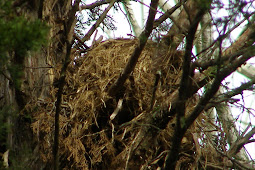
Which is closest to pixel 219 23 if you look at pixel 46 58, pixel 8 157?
pixel 8 157

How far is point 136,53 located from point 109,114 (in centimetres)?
66

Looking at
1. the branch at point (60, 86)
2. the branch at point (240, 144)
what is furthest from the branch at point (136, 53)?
the branch at point (240, 144)

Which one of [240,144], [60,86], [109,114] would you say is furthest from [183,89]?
[109,114]

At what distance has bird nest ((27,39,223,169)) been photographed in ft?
10.6

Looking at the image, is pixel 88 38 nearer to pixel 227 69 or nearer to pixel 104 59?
pixel 104 59

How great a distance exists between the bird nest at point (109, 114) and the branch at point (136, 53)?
0.10 m

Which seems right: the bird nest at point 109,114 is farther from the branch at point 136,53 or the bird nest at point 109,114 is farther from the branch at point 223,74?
the branch at point 223,74

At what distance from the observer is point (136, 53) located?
3.04m

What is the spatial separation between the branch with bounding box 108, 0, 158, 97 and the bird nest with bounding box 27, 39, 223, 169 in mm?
102

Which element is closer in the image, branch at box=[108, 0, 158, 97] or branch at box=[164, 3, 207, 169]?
branch at box=[164, 3, 207, 169]

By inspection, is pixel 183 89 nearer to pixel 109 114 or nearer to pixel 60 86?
pixel 60 86

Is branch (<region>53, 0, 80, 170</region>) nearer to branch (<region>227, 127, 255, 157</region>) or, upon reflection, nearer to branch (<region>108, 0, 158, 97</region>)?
branch (<region>108, 0, 158, 97</region>)

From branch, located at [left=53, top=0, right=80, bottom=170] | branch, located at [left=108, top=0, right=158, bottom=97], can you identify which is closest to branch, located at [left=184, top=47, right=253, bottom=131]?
branch, located at [left=108, top=0, right=158, bottom=97]

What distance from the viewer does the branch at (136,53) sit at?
9.15 ft
